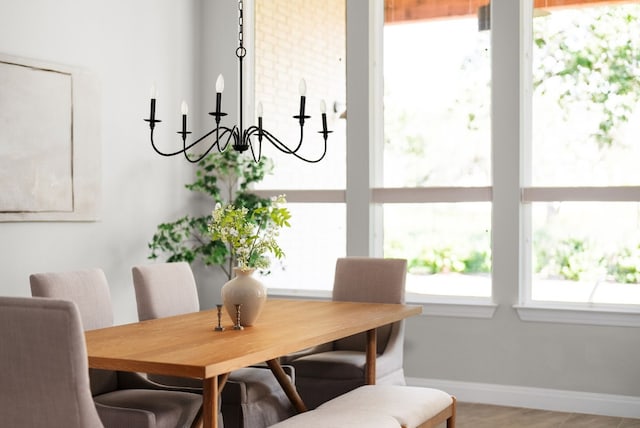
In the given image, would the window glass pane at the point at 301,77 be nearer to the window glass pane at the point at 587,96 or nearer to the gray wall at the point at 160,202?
the gray wall at the point at 160,202

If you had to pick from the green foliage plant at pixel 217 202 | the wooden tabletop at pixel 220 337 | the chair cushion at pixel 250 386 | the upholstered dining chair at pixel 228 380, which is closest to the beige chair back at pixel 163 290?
the upholstered dining chair at pixel 228 380

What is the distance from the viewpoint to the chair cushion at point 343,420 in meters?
3.07

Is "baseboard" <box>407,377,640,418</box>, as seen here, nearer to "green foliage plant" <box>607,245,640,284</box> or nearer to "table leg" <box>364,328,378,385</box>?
"green foliage plant" <box>607,245,640,284</box>

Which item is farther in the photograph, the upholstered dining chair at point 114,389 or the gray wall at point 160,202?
the gray wall at point 160,202

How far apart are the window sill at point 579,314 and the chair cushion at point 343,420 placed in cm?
239

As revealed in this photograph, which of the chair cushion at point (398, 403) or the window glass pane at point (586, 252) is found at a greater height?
the window glass pane at point (586, 252)

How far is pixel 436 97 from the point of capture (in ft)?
19.1

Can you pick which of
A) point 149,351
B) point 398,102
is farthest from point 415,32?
point 149,351

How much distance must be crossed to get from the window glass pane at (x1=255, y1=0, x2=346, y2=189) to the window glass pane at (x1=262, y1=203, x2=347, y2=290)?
7.7 inches

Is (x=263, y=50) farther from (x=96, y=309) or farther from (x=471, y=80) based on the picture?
(x=96, y=309)

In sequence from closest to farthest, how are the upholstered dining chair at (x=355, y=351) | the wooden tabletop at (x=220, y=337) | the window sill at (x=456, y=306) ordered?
the wooden tabletop at (x=220, y=337) < the upholstered dining chair at (x=355, y=351) < the window sill at (x=456, y=306)

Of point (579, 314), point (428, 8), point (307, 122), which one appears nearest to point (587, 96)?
point (428, 8)

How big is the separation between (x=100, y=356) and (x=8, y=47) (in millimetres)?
2704

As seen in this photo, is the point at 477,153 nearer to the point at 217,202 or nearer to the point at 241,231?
the point at 217,202
